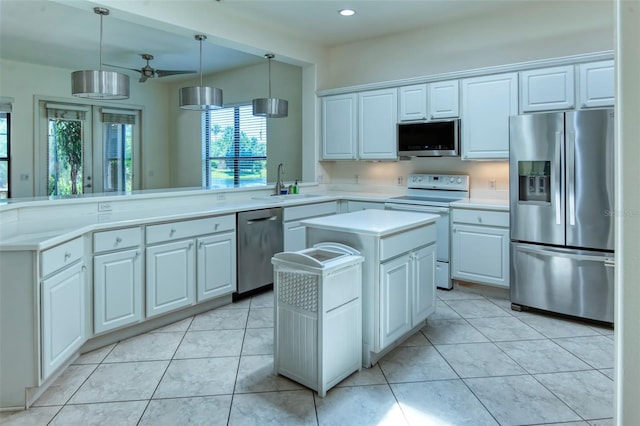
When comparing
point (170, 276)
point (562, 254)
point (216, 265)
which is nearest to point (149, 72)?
point (216, 265)

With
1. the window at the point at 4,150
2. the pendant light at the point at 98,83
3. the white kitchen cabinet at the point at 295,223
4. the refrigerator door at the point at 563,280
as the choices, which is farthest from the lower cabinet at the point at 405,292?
the window at the point at 4,150

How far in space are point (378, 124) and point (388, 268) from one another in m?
2.68

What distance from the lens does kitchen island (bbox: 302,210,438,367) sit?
8.16 ft

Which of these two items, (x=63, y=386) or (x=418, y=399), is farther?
(x=63, y=386)

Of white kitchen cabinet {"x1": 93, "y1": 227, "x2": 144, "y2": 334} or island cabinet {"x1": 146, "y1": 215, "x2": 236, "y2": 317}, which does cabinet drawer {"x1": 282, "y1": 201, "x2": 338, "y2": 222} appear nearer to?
island cabinet {"x1": 146, "y1": 215, "x2": 236, "y2": 317}

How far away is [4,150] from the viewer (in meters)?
6.07

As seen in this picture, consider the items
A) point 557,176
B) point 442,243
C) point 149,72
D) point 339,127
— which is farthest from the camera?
point 339,127

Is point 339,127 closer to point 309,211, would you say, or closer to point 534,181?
point 309,211

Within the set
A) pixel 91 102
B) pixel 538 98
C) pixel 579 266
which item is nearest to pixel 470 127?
pixel 538 98

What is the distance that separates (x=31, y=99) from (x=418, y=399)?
681 centimetres

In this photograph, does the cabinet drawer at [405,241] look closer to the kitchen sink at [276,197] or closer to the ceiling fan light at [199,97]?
the kitchen sink at [276,197]

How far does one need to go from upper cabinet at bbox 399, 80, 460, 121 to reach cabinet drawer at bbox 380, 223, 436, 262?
178 centimetres

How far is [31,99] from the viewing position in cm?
616

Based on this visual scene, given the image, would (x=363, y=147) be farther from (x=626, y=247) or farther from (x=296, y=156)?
(x=626, y=247)
